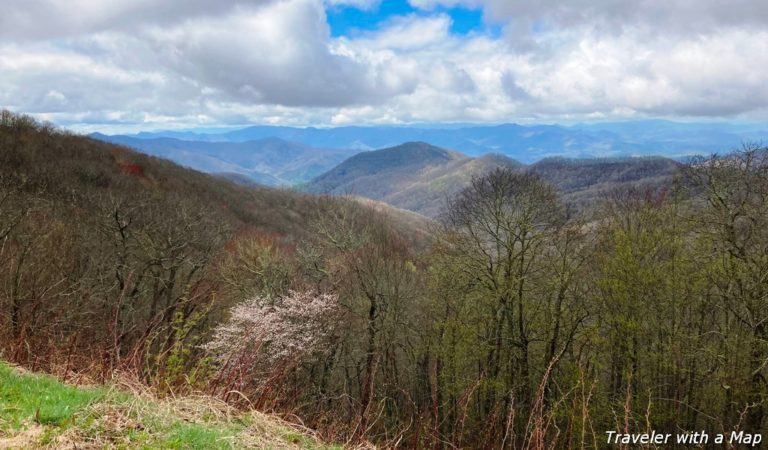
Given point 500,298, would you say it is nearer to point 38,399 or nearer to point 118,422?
point 118,422

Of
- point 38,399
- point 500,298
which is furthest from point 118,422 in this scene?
point 500,298

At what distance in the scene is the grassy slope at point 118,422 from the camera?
4.12 m

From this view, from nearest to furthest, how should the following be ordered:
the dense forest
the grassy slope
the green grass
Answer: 1. the grassy slope
2. the green grass
3. the dense forest

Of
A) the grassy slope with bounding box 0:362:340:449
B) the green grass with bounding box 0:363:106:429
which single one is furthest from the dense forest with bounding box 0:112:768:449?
the grassy slope with bounding box 0:362:340:449

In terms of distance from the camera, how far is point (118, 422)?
4406 mm

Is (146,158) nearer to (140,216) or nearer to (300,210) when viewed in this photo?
(300,210)

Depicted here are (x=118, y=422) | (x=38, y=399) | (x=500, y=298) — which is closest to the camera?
(x=118, y=422)

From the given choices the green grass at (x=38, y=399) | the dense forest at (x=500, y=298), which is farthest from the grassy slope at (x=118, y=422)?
the dense forest at (x=500, y=298)

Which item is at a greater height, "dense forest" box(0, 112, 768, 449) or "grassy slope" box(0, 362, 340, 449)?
"grassy slope" box(0, 362, 340, 449)

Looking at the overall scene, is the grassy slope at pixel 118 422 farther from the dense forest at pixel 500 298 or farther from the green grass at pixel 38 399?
the dense forest at pixel 500 298

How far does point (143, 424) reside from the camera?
4477mm

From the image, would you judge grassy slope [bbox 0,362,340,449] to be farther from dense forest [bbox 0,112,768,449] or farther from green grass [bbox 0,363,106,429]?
dense forest [bbox 0,112,768,449]

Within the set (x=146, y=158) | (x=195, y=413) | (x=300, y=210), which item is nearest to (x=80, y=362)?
(x=195, y=413)

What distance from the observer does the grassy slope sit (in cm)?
412
